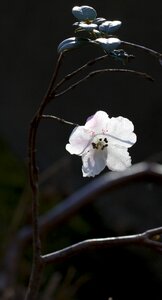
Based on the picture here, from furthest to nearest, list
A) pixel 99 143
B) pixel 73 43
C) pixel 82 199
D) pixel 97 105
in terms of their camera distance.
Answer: pixel 97 105
pixel 82 199
pixel 99 143
pixel 73 43

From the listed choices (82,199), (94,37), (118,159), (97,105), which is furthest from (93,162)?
(97,105)

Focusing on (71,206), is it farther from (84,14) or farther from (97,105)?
(97,105)

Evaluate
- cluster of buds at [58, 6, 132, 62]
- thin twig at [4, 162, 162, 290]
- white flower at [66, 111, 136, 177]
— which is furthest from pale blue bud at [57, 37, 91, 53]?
thin twig at [4, 162, 162, 290]

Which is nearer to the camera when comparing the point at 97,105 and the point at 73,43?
A: the point at 73,43

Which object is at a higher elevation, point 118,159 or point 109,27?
point 109,27

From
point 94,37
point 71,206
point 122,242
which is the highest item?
point 94,37

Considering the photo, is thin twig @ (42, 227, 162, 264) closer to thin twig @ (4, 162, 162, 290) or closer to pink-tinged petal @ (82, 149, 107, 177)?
pink-tinged petal @ (82, 149, 107, 177)
